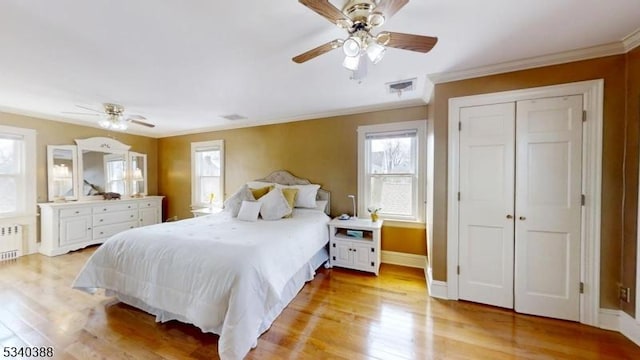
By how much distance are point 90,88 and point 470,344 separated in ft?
15.0

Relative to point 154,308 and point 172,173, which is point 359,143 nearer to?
point 154,308

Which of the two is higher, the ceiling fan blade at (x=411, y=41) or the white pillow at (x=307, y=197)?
the ceiling fan blade at (x=411, y=41)

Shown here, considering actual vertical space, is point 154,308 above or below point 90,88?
below

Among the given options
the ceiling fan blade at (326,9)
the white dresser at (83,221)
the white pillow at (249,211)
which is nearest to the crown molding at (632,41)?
the ceiling fan blade at (326,9)

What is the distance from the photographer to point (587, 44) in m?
1.90

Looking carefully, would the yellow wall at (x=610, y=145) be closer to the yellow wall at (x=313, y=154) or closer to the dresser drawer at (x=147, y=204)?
the yellow wall at (x=313, y=154)

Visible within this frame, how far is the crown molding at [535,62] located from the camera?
1928mm

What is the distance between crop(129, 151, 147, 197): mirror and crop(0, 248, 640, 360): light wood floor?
2730mm

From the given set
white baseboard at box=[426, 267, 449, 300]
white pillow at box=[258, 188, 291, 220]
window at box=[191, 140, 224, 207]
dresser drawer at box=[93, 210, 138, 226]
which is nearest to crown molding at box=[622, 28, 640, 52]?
white baseboard at box=[426, 267, 449, 300]

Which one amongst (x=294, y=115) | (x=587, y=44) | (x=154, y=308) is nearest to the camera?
(x=587, y=44)

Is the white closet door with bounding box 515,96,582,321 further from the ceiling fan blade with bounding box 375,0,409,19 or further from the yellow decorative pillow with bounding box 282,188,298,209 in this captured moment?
the yellow decorative pillow with bounding box 282,188,298,209

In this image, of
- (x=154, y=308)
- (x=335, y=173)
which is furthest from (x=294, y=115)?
(x=154, y=308)

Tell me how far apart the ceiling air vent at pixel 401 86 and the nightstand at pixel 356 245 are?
1.71 m

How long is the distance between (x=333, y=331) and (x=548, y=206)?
2.20 m
